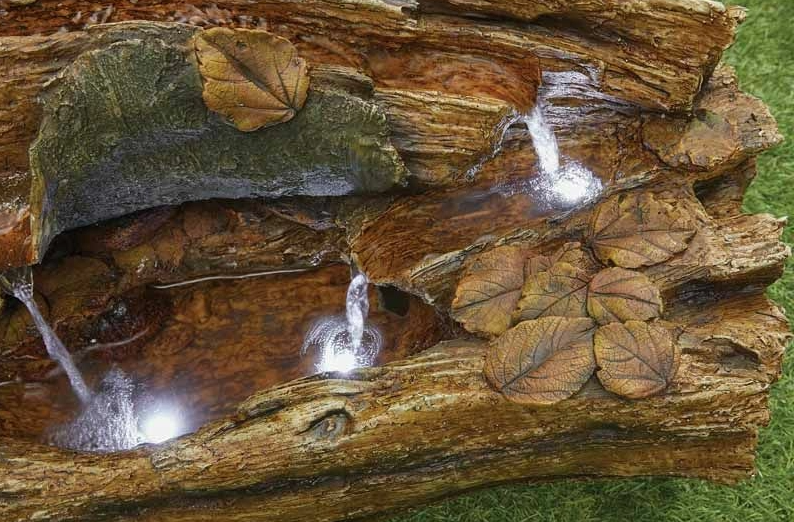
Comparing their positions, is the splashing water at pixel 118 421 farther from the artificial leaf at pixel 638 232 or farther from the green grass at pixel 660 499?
the artificial leaf at pixel 638 232

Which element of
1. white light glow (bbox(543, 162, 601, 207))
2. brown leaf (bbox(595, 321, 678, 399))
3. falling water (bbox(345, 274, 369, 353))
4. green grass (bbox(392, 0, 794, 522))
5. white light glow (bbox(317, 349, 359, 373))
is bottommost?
green grass (bbox(392, 0, 794, 522))

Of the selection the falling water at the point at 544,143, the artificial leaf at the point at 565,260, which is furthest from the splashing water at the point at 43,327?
the falling water at the point at 544,143

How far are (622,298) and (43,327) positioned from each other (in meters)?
2.21

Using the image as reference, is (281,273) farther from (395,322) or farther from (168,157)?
(168,157)

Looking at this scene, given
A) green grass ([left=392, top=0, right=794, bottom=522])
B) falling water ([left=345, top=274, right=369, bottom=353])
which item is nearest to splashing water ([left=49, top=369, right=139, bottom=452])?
falling water ([left=345, top=274, right=369, bottom=353])

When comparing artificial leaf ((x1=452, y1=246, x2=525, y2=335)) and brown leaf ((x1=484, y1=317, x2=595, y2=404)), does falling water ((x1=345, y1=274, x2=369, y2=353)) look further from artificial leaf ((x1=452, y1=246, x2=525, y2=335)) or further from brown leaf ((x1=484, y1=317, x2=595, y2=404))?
brown leaf ((x1=484, y1=317, x2=595, y2=404))

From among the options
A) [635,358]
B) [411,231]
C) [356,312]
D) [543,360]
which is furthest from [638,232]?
[356,312]

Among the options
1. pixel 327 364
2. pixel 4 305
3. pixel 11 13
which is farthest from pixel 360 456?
pixel 11 13

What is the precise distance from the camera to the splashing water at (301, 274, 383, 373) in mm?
3226

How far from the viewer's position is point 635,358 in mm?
2375

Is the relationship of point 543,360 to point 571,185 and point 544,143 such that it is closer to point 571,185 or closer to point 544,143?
point 571,185

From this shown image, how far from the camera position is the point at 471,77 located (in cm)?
276

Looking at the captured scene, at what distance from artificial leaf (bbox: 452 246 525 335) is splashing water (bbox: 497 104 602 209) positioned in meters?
0.42

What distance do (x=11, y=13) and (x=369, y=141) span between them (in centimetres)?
121
